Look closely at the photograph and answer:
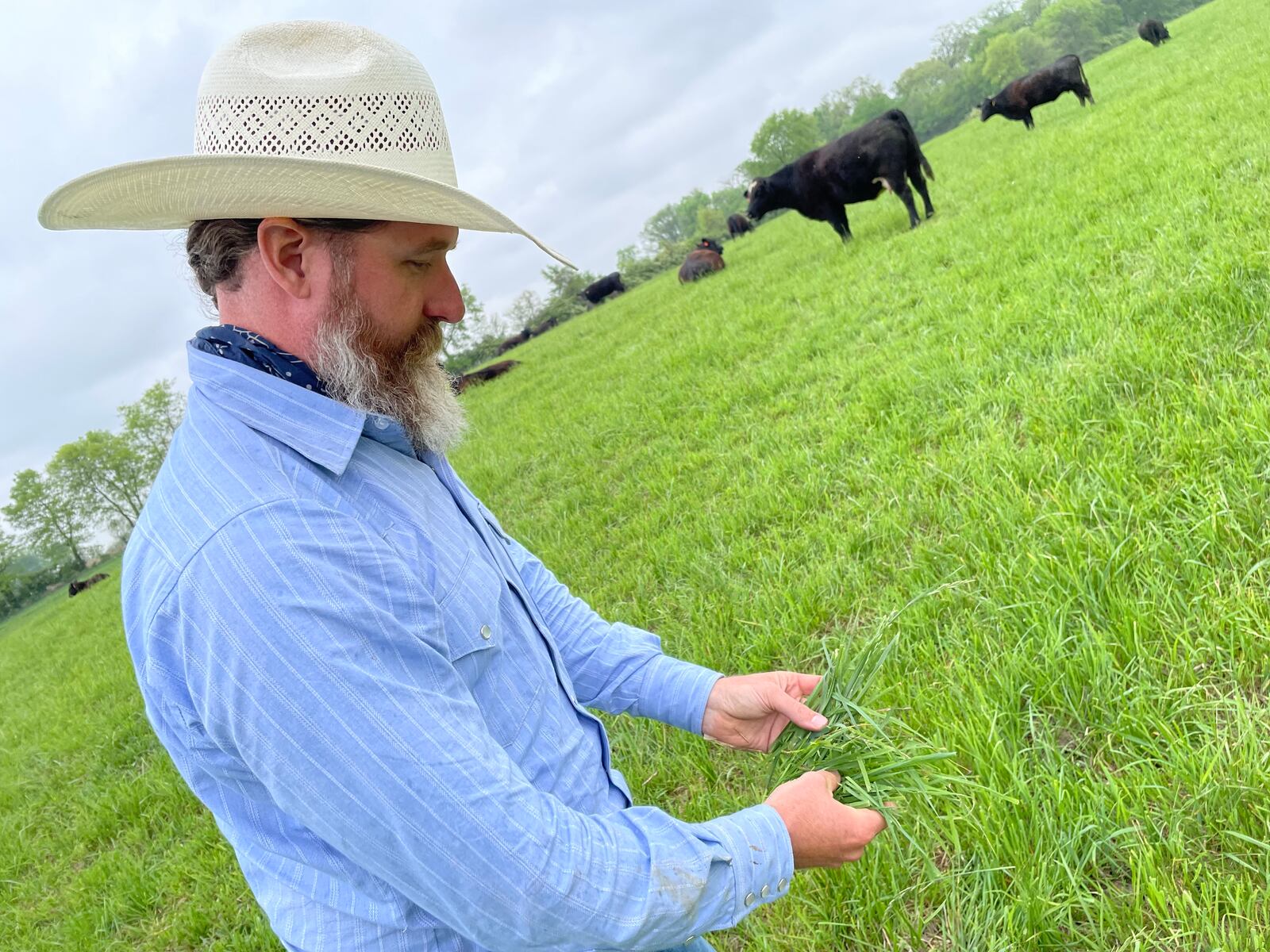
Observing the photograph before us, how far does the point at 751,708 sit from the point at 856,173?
11.4 metres

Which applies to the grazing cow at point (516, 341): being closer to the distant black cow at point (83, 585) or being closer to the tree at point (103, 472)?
the distant black cow at point (83, 585)

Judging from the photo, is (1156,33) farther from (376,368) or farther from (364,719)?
(364,719)

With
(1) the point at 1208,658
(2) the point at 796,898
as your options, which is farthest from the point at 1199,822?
(2) the point at 796,898

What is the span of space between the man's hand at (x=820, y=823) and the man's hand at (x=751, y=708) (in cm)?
41

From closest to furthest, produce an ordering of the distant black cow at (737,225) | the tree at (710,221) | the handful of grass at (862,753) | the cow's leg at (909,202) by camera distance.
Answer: the handful of grass at (862,753) < the cow's leg at (909,202) < the distant black cow at (737,225) < the tree at (710,221)

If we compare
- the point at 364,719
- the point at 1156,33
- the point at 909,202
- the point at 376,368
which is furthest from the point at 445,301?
the point at 1156,33

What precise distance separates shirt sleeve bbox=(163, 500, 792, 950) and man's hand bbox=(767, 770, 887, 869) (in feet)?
0.75

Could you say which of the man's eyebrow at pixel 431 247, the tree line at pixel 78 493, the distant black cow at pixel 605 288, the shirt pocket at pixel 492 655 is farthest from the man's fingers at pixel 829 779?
the tree line at pixel 78 493

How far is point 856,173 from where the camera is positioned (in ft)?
38.0

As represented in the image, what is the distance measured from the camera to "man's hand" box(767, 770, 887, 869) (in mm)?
1410

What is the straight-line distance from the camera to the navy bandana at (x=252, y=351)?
4.84 feet

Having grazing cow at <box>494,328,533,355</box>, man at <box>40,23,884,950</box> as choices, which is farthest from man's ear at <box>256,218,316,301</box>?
grazing cow at <box>494,328,533,355</box>

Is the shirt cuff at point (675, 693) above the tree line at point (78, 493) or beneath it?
beneath

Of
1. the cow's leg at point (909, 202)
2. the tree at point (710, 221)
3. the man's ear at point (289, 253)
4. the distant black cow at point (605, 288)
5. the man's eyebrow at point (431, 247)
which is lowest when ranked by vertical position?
the cow's leg at point (909, 202)
